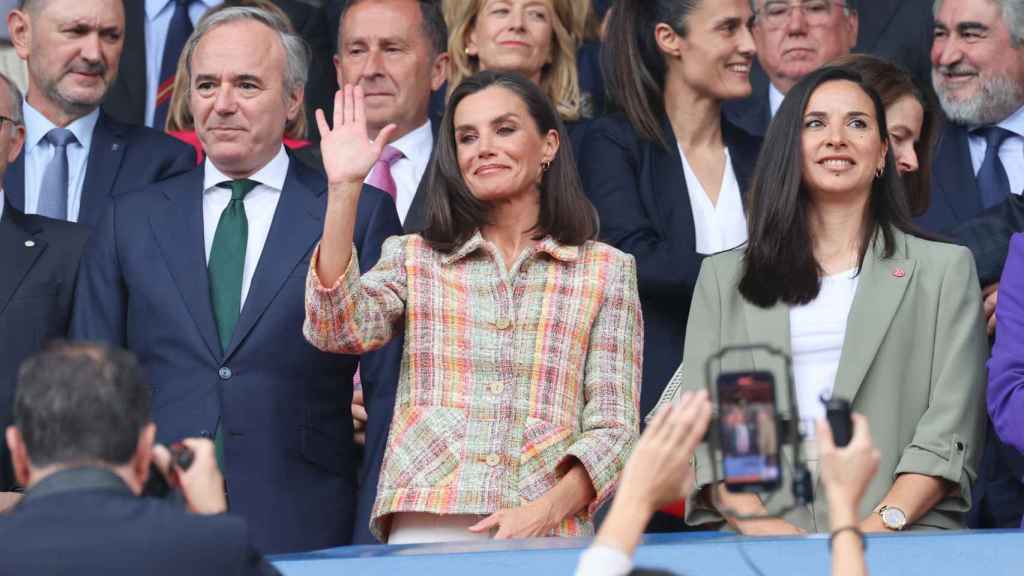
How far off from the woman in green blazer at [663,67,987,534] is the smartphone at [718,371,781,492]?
1.51m

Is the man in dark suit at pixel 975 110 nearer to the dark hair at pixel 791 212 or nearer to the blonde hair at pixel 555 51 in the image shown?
the dark hair at pixel 791 212

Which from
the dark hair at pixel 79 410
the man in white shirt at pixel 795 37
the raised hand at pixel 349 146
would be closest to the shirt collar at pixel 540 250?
the raised hand at pixel 349 146

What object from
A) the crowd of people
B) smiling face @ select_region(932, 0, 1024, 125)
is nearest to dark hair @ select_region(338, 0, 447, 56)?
the crowd of people

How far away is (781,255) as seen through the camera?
5.72m

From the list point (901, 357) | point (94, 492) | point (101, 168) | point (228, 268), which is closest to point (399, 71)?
point (101, 168)

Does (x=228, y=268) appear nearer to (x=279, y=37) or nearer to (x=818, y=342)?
(x=279, y=37)

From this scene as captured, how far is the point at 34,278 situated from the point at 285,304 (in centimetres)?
81

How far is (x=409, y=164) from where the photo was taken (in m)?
7.11

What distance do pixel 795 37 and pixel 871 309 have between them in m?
2.21

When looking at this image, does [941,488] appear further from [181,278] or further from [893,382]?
[181,278]

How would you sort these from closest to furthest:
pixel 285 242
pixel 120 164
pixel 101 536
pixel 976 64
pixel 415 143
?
pixel 101 536
pixel 285 242
pixel 120 164
pixel 415 143
pixel 976 64

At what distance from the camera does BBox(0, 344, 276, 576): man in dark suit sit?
3559 mm

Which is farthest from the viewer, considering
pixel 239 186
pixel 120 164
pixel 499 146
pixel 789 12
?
pixel 789 12

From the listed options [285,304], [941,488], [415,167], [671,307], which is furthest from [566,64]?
[941,488]
